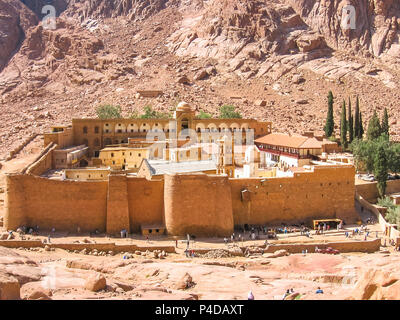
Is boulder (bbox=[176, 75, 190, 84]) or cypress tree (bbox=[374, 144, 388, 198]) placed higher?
boulder (bbox=[176, 75, 190, 84])

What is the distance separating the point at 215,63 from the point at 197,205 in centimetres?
5690

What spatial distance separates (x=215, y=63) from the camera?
267 feet

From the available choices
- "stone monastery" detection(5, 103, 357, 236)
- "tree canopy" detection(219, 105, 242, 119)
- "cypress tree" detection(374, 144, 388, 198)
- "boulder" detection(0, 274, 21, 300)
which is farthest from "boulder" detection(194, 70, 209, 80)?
"boulder" detection(0, 274, 21, 300)

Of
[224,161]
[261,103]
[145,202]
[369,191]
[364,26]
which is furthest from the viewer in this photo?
[364,26]

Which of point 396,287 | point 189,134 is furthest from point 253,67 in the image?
point 396,287

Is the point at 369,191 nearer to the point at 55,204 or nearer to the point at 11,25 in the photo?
the point at 55,204

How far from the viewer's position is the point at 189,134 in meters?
47.7

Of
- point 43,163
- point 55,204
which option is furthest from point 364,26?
point 55,204

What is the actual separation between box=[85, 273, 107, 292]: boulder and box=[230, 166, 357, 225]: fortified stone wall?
46.9 ft

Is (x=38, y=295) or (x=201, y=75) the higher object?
(x=201, y=75)

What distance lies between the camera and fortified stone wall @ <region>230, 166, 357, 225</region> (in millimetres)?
29188

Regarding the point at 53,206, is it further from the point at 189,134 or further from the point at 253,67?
the point at 253,67

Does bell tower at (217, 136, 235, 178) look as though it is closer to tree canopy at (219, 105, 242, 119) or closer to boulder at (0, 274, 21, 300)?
tree canopy at (219, 105, 242, 119)
